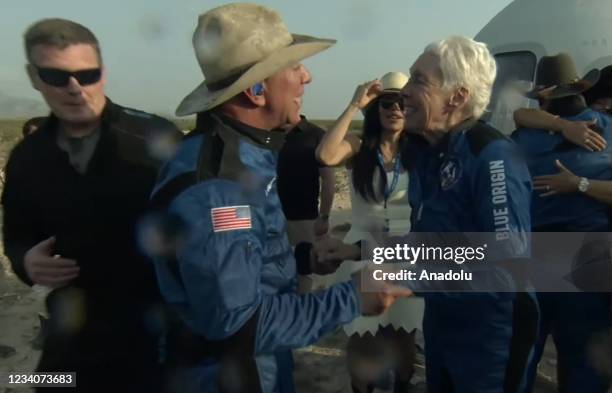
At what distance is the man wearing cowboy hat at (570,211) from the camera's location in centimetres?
288

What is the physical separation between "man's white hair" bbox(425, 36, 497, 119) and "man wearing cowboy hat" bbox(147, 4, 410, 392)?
63 cm

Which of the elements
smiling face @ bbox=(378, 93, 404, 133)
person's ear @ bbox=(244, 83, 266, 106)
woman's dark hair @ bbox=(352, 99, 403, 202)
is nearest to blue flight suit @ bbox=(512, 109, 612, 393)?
smiling face @ bbox=(378, 93, 404, 133)

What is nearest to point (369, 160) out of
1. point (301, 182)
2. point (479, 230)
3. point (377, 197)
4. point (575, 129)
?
point (377, 197)

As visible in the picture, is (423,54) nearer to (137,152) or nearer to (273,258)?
(273,258)

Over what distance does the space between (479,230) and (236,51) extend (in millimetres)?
1151

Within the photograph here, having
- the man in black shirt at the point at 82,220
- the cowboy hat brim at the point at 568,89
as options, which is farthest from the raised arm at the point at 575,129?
the man in black shirt at the point at 82,220

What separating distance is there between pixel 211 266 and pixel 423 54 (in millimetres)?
1402

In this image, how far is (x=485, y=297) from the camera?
1.90 m

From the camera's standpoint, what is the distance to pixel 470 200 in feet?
6.78

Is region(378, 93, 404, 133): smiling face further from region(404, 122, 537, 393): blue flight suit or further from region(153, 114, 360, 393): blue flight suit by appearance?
region(153, 114, 360, 393): blue flight suit

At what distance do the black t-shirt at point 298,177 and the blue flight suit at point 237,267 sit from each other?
178cm

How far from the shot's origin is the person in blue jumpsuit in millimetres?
1930

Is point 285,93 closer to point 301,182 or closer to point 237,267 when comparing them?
point 237,267

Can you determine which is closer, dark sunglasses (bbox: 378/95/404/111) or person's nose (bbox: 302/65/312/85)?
person's nose (bbox: 302/65/312/85)
